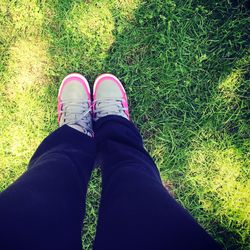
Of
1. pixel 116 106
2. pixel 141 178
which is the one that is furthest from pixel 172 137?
pixel 141 178

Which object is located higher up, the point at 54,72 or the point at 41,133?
the point at 54,72

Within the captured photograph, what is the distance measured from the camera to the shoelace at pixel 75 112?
1.81 meters

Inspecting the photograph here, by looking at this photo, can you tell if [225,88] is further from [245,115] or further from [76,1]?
[76,1]

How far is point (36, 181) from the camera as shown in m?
1.16

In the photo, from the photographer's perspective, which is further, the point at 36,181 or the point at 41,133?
the point at 41,133

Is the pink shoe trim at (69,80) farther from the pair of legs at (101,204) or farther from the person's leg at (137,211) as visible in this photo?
the person's leg at (137,211)

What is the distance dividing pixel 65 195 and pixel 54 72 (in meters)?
0.96

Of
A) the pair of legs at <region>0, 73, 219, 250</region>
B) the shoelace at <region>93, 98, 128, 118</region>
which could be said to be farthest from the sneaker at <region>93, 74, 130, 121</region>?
the pair of legs at <region>0, 73, 219, 250</region>

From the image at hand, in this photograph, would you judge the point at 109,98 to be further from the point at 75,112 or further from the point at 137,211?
the point at 137,211

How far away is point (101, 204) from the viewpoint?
4.11 feet

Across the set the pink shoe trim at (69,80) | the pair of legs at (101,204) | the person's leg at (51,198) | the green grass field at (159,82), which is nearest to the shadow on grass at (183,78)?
the green grass field at (159,82)

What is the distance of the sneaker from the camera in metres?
1.84

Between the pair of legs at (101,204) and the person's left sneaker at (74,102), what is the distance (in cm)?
26

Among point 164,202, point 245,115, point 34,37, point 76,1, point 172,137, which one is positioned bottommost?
point 172,137
